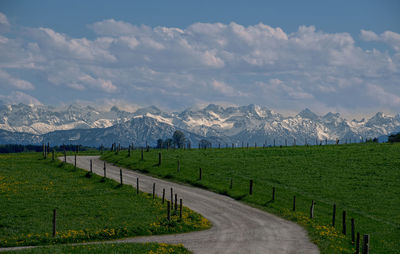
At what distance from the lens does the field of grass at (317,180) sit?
51156 mm

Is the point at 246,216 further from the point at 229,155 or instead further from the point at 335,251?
the point at 229,155

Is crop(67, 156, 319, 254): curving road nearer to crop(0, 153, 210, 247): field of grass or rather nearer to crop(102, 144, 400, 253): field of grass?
crop(102, 144, 400, 253): field of grass

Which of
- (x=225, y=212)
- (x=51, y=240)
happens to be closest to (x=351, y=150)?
(x=225, y=212)

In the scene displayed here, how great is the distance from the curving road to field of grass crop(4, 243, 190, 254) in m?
2.40

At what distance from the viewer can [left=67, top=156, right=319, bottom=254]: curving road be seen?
134ft

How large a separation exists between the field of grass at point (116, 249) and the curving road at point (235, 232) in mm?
2395

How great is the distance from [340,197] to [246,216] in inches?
748

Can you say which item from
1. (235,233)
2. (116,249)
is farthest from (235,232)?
(116,249)

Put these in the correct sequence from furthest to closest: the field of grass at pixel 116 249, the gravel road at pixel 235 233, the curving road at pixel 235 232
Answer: the curving road at pixel 235 232 → the gravel road at pixel 235 233 → the field of grass at pixel 116 249

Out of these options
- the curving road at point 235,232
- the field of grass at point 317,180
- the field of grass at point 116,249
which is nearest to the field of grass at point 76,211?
the curving road at point 235,232

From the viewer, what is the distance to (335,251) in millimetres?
40094

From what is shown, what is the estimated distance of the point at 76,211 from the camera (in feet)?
176

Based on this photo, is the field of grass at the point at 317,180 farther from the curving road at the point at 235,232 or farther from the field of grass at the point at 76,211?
the field of grass at the point at 76,211

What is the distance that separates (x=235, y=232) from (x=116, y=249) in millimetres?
13974
